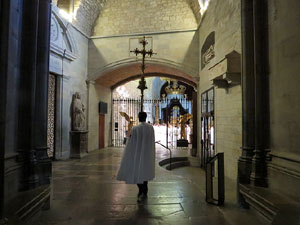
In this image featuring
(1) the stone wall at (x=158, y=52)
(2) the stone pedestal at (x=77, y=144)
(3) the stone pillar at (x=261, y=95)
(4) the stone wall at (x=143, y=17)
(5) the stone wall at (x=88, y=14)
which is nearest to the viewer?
(3) the stone pillar at (x=261, y=95)

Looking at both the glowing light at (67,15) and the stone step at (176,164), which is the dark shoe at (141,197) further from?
the glowing light at (67,15)

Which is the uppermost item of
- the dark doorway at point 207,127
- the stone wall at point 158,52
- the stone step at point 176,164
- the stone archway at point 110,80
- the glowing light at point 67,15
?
the glowing light at point 67,15

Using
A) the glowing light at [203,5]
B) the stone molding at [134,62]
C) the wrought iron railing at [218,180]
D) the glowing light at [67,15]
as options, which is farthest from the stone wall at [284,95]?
the glowing light at [67,15]

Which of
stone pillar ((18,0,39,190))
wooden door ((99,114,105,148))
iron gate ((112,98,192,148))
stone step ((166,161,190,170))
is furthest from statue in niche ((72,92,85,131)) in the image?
stone pillar ((18,0,39,190))

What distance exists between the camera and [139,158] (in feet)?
12.1

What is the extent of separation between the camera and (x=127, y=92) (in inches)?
749

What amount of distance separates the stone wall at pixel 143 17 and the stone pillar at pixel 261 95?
6950mm

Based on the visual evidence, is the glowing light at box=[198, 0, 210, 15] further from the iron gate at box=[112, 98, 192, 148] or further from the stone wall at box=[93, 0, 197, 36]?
the iron gate at box=[112, 98, 192, 148]

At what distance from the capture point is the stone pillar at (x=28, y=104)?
2.98m

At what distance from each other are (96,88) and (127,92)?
26.0 feet

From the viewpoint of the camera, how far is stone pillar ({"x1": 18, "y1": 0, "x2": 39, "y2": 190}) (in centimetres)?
298

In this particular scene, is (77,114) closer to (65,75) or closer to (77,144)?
(77,144)

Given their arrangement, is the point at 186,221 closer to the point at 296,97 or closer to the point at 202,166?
the point at 296,97

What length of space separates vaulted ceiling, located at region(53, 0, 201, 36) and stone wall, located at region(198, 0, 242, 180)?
287 cm
